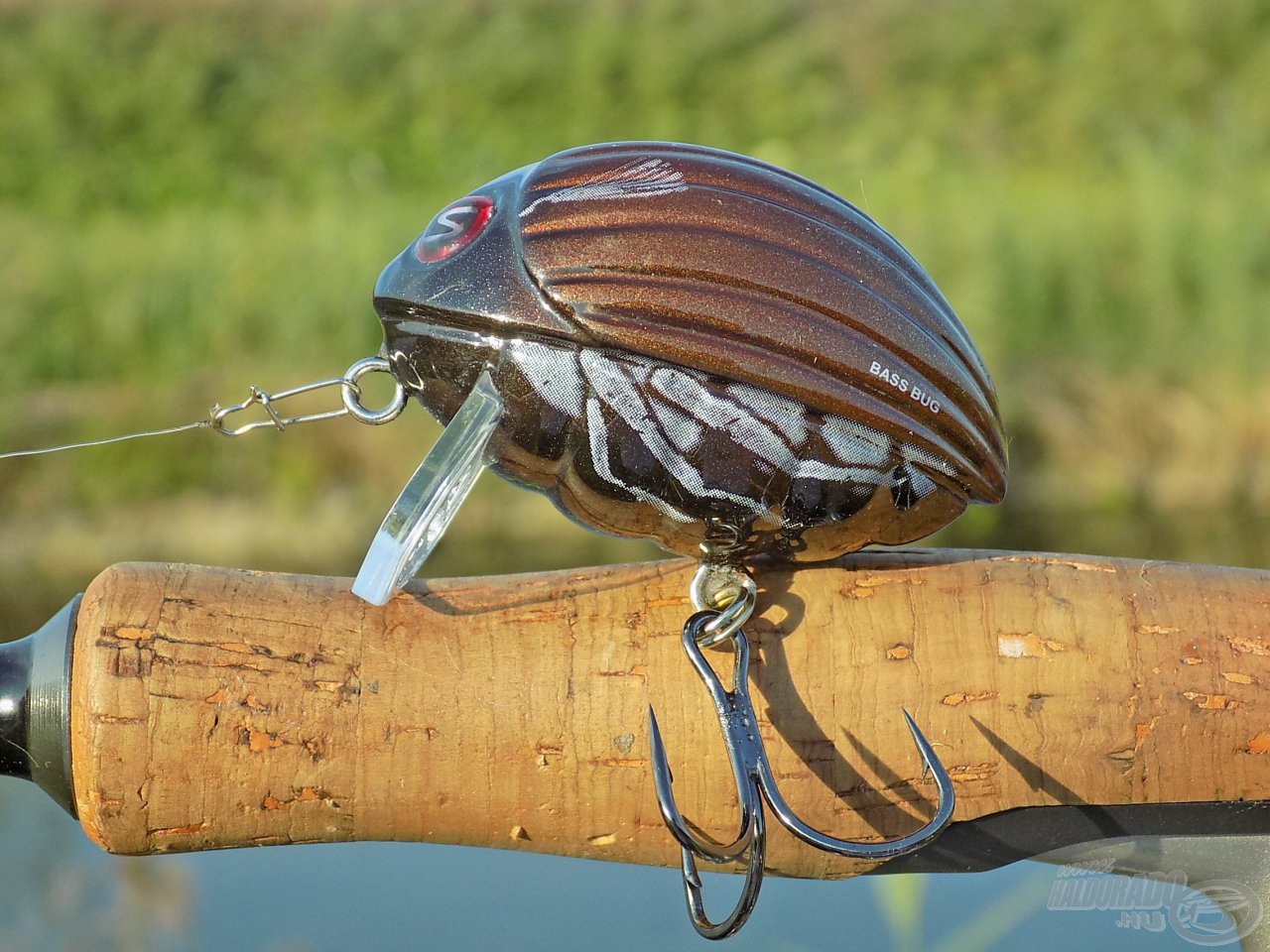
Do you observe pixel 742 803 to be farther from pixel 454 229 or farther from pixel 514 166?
pixel 514 166

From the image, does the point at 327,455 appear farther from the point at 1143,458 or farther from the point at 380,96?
the point at 380,96

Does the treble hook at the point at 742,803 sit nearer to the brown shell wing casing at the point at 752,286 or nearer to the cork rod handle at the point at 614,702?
the cork rod handle at the point at 614,702

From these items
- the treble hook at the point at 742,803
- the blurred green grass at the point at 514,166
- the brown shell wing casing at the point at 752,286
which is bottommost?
the treble hook at the point at 742,803

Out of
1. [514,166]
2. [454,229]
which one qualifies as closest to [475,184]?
→ [514,166]

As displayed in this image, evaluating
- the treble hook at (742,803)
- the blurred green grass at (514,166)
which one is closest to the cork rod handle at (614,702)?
the treble hook at (742,803)

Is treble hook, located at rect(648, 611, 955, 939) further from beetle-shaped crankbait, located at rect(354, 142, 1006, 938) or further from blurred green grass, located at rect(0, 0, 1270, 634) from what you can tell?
blurred green grass, located at rect(0, 0, 1270, 634)

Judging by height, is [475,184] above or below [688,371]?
above
